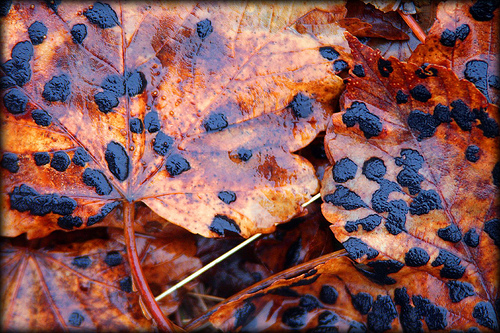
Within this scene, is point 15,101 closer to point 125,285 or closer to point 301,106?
point 125,285

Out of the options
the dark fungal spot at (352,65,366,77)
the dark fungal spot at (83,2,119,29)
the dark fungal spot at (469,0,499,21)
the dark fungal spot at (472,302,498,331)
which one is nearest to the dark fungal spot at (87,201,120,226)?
the dark fungal spot at (83,2,119,29)

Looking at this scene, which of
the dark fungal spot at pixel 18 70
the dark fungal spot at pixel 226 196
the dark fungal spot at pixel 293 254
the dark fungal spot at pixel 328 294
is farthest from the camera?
the dark fungal spot at pixel 293 254

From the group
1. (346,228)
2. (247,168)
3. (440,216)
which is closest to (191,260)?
(247,168)

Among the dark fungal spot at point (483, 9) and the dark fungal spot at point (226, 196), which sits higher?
the dark fungal spot at point (483, 9)

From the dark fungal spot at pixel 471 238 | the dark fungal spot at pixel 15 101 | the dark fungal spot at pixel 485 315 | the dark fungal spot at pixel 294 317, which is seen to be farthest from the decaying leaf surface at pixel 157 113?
the dark fungal spot at pixel 485 315

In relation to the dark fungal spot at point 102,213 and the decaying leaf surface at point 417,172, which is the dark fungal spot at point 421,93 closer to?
the decaying leaf surface at point 417,172

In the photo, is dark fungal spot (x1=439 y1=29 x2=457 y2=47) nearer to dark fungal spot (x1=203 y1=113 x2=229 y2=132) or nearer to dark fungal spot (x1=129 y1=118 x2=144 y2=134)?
dark fungal spot (x1=203 y1=113 x2=229 y2=132)
